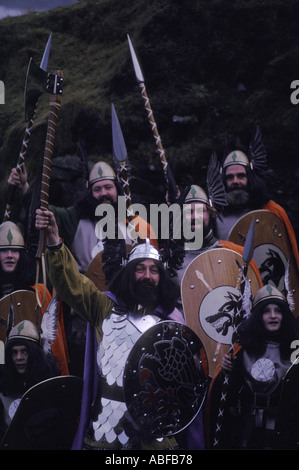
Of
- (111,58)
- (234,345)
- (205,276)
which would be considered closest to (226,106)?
(111,58)

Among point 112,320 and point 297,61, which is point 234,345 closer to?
point 112,320

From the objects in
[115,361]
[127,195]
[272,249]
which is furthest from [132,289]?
[272,249]

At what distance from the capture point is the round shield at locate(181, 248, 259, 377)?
216 inches

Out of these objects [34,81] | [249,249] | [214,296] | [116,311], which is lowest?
[116,311]

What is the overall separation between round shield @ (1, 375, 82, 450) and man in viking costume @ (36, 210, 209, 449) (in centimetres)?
18

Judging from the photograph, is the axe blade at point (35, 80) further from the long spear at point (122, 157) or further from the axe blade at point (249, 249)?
the axe blade at point (249, 249)

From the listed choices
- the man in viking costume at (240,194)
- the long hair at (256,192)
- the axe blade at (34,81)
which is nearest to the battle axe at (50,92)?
the axe blade at (34,81)

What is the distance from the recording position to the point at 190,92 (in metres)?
7.05

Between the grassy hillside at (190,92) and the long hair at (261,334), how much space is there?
152 cm

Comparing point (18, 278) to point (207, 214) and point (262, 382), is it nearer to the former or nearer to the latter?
point (207, 214)

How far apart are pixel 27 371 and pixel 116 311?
825mm

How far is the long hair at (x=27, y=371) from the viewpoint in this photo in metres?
5.39

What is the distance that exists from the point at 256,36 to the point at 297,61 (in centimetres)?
50

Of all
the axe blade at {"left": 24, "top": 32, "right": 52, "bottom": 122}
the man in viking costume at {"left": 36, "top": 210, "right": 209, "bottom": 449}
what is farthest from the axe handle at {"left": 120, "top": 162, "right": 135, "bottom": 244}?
the axe blade at {"left": 24, "top": 32, "right": 52, "bottom": 122}
